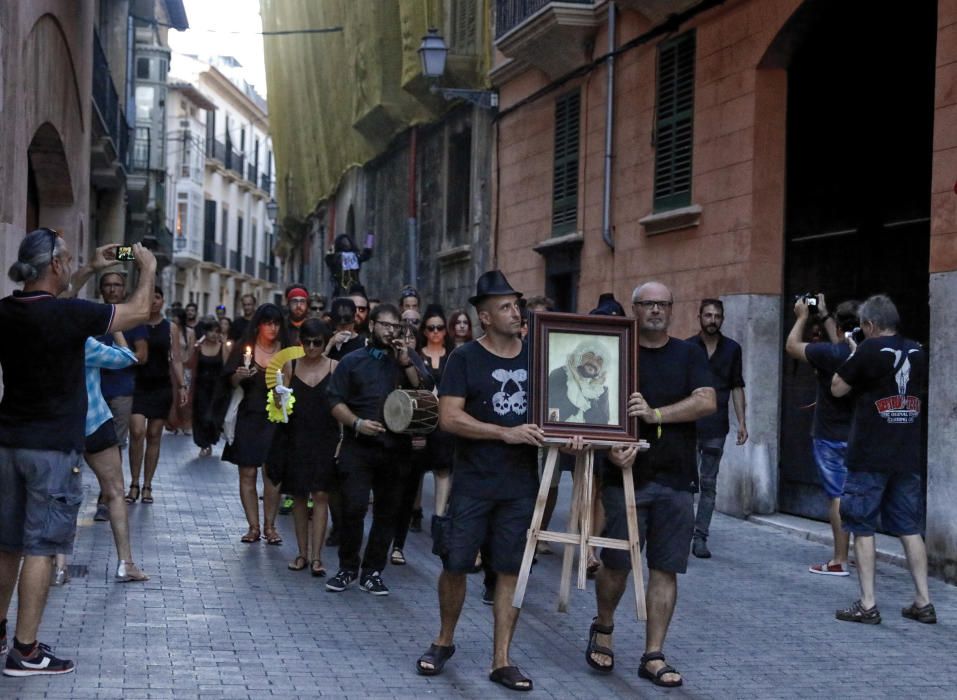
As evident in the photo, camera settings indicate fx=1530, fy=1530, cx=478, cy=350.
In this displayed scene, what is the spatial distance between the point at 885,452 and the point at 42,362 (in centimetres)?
456

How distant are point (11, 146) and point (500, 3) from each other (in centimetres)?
837

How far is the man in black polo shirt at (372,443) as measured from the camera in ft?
28.8

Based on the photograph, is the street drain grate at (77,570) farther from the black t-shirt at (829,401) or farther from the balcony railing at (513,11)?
the balcony railing at (513,11)

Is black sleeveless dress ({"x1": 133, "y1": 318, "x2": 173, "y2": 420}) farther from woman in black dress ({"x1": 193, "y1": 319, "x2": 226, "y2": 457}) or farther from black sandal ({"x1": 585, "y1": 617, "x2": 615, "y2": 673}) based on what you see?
black sandal ({"x1": 585, "y1": 617, "x2": 615, "y2": 673})

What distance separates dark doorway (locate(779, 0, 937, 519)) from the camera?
1138cm

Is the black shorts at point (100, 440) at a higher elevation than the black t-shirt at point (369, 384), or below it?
below

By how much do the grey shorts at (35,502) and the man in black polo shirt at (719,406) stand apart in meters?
5.50

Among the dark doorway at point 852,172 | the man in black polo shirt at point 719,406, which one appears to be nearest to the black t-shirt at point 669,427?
the man in black polo shirt at point 719,406

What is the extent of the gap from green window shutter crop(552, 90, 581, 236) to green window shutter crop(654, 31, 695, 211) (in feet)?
8.04

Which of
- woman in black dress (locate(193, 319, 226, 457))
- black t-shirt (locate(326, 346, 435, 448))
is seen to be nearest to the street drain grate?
black t-shirt (locate(326, 346, 435, 448))

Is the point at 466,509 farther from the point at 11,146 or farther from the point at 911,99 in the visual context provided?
the point at 11,146

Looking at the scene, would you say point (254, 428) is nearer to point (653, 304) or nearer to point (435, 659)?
point (435, 659)

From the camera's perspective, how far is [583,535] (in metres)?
6.75

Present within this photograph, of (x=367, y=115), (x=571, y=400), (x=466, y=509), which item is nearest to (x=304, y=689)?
(x=466, y=509)
